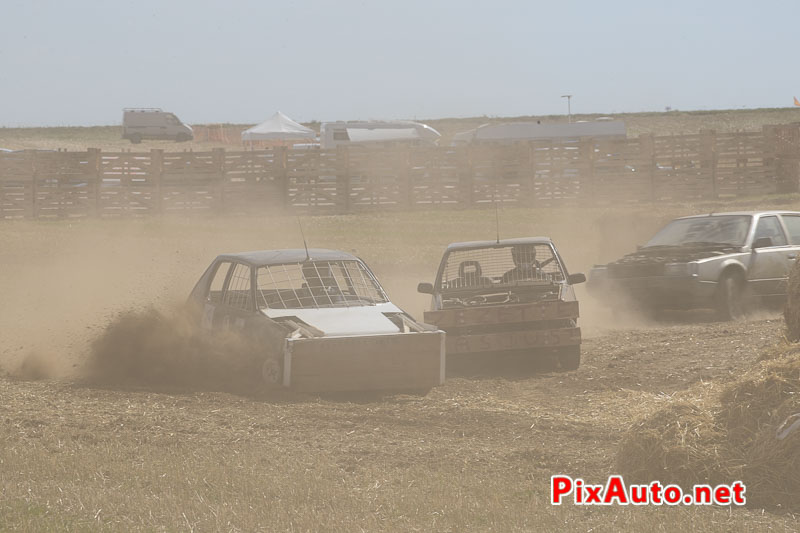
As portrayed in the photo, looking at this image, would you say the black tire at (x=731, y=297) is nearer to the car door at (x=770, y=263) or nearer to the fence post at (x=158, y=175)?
the car door at (x=770, y=263)

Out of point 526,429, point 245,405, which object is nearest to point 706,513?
point 526,429

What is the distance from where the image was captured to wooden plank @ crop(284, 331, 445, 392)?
8859mm

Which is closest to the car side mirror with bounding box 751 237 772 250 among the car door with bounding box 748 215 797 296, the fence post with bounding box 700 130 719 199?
the car door with bounding box 748 215 797 296

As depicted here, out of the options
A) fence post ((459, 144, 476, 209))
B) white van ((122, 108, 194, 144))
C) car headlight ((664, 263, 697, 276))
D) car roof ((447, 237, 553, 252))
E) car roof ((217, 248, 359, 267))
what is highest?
white van ((122, 108, 194, 144))

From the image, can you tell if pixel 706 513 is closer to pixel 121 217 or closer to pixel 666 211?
pixel 666 211

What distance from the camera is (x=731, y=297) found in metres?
13.8

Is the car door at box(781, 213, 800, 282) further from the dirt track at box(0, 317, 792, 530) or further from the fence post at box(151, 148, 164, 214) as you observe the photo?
the fence post at box(151, 148, 164, 214)

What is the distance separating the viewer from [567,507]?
5770 millimetres

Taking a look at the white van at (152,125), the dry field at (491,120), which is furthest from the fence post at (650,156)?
the dry field at (491,120)

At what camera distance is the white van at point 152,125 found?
5862 cm

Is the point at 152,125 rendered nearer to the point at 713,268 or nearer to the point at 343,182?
the point at 343,182

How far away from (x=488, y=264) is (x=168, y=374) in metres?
4.05

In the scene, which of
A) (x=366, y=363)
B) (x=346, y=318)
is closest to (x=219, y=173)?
(x=346, y=318)

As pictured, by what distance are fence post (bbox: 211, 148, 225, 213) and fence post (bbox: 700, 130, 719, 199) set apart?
14631mm
